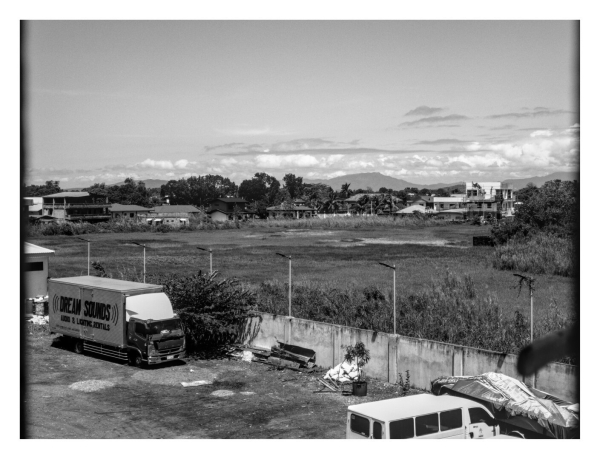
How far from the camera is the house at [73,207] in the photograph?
3570 inches

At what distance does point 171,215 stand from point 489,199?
64.1 meters

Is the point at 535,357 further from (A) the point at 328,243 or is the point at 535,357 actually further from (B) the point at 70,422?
(A) the point at 328,243

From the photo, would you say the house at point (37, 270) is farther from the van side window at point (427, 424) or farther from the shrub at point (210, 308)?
the van side window at point (427, 424)

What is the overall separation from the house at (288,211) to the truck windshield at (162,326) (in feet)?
388

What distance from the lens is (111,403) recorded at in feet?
67.3

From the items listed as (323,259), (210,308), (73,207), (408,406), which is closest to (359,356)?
(210,308)

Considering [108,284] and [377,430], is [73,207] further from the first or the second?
A: [377,430]

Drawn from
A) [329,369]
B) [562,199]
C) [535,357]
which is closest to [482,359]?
[329,369]

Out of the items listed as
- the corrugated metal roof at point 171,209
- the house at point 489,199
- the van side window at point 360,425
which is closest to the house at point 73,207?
the corrugated metal roof at point 171,209

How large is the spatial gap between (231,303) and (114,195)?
10746 centimetres

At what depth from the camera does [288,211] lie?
5802 inches

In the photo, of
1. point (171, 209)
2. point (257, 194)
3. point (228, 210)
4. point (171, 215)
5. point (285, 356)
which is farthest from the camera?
point (257, 194)

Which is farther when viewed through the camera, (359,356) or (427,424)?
(359,356)

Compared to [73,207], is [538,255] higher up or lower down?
lower down
